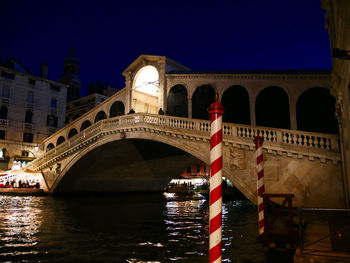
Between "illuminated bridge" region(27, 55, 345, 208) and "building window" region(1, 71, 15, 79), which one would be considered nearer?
"illuminated bridge" region(27, 55, 345, 208)

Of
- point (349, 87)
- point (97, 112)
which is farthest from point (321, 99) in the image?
point (97, 112)

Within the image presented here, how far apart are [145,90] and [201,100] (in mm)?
5252

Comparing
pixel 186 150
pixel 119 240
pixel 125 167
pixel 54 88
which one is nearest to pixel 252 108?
pixel 186 150

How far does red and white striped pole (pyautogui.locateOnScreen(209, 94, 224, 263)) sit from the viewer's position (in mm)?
2871

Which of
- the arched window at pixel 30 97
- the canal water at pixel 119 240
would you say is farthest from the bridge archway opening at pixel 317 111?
the arched window at pixel 30 97

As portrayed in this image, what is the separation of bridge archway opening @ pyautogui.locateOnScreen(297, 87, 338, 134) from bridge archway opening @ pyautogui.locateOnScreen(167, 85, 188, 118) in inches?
268

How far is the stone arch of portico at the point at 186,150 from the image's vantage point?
33.7 feet

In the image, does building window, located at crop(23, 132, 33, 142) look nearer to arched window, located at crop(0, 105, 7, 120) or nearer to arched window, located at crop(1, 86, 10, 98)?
arched window, located at crop(0, 105, 7, 120)

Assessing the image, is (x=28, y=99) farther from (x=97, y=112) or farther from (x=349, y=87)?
(x=349, y=87)

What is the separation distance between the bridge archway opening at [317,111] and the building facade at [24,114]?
24.2 meters

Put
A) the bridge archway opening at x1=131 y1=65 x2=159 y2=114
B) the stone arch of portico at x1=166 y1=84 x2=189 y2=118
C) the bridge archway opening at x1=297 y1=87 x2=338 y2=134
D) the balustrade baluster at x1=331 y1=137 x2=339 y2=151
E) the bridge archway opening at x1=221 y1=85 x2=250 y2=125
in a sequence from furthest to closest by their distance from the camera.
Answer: the bridge archway opening at x1=131 y1=65 x2=159 y2=114 → the stone arch of portico at x1=166 y1=84 x2=189 y2=118 → the bridge archway opening at x1=221 y1=85 x2=250 y2=125 → the bridge archway opening at x1=297 y1=87 x2=338 y2=134 → the balustrade baluster at x1=331 y1=137 x2=339 y2=151

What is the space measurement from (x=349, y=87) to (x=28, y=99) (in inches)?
1166

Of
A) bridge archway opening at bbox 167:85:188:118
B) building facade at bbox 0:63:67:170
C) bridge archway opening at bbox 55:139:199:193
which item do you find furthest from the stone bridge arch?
building facade at bbox 0:63:67:170

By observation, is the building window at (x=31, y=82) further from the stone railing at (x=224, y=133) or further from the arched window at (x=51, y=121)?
the stone railing at (x=224, y=133)
